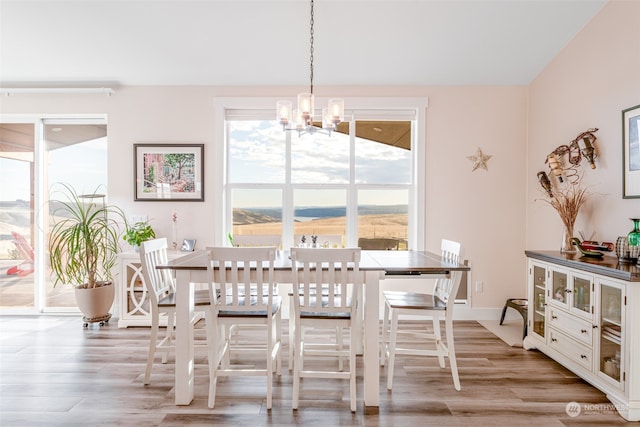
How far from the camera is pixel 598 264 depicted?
91.3 inches

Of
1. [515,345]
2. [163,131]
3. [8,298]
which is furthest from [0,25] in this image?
[515,345]

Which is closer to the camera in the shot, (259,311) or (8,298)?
(259,311)

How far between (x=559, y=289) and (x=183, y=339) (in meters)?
2.71

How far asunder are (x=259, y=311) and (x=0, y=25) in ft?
11.4

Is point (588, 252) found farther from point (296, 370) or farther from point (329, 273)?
point (296, 370)

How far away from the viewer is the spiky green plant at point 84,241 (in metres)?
3.53

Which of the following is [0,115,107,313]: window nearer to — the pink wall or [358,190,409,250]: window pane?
the pink wall

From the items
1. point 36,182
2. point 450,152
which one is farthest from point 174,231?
point 450,152

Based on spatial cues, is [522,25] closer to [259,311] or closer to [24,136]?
[259,311]

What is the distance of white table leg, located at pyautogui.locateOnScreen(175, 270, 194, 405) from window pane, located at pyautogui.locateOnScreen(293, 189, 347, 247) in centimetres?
185

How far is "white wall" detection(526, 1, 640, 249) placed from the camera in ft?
8.72

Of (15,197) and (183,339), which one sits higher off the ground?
(15,197)

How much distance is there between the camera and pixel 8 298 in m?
4.04

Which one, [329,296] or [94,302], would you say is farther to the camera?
[94,302]
